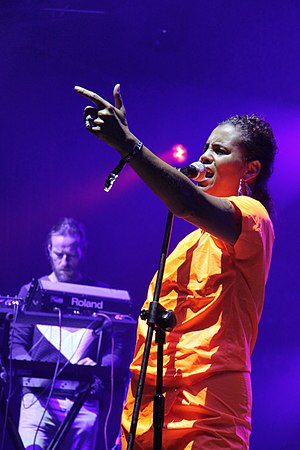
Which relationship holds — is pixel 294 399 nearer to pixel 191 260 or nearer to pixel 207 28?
pixel 207 28

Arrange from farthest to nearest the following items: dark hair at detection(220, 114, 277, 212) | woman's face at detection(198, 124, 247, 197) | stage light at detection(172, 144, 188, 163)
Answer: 1. stage light at detection(172, 144, 188, 163)
2. dark hair at detection(220, 114, 277, 212)
3. woman's face at detection(198, 124, 247, 197)

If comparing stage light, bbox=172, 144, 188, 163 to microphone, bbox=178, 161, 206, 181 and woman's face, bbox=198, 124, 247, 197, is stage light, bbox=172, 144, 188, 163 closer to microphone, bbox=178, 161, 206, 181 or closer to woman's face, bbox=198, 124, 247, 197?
woman's face, bbox=198, 124, 247, 197

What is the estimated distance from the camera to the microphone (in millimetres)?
2168

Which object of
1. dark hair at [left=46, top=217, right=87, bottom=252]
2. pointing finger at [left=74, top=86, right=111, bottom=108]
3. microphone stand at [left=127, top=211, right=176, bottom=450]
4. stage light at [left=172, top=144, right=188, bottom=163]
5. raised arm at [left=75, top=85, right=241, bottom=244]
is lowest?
microphone stand at [left=127, top=211, right=176, bottom=450]

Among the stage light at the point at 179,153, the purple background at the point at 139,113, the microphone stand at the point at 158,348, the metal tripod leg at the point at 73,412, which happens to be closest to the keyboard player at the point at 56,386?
the metal tripod leg at the point at 73,412

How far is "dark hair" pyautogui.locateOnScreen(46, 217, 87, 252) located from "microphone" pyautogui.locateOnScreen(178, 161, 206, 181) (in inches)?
127

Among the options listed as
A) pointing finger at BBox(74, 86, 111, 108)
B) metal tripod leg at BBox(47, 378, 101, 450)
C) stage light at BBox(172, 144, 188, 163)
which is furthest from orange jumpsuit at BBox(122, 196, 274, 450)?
stage light at BBox(172, 144, 188, 163)

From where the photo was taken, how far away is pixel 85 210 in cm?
556

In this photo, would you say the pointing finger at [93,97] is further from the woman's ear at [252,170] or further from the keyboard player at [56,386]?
the keyboard player at [56,386]

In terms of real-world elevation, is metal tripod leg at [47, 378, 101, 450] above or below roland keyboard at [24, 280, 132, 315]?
below

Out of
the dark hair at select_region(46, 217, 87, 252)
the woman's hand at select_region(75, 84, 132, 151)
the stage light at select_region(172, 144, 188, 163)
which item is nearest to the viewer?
the woman's hand at select_region(75, 84, 132, 151)

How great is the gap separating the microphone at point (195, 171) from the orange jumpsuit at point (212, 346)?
0.20 meters

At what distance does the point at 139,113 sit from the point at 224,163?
3.58 metres

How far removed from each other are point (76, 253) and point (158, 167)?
3.70 m
